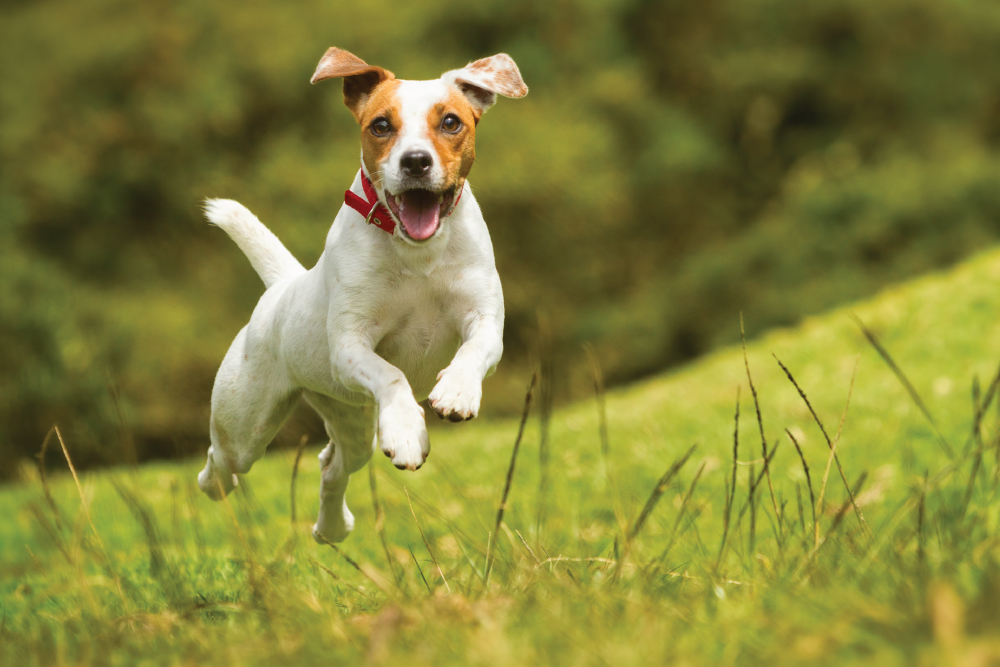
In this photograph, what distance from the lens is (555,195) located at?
1780 centimetres

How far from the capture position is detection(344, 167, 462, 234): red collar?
298 centimetres

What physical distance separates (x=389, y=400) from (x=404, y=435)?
0.17 metres

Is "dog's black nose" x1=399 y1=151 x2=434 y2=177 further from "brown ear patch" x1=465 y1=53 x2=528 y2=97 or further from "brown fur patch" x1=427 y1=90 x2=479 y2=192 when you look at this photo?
"brown ear patch" x1=465 y1=53 x2=528 y2=97

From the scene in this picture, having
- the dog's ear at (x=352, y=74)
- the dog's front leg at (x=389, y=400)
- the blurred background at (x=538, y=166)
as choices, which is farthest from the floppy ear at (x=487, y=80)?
the blurred background at (x=538, y=166)

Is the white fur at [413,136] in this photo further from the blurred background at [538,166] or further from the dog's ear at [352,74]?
the blurred background at [538,166]

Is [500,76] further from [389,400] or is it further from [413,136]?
[389,400]

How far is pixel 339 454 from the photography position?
386 cm

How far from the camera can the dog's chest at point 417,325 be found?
3.09 metres

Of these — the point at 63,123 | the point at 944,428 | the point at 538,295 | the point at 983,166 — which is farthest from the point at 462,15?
the point at 944,428

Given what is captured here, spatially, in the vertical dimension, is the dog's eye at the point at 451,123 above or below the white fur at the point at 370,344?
above

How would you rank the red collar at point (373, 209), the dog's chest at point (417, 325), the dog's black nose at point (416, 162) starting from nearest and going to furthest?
the dog's black nose at point (416, 162) < the red collar at point (373, 209) < the dog's chest at point (417, 325)

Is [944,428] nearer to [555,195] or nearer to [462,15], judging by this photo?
[555,195]

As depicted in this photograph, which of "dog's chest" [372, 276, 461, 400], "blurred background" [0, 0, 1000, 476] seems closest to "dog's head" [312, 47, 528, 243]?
"dog's chest" [372, 276, 461, 400]

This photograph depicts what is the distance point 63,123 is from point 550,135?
9.42 m
